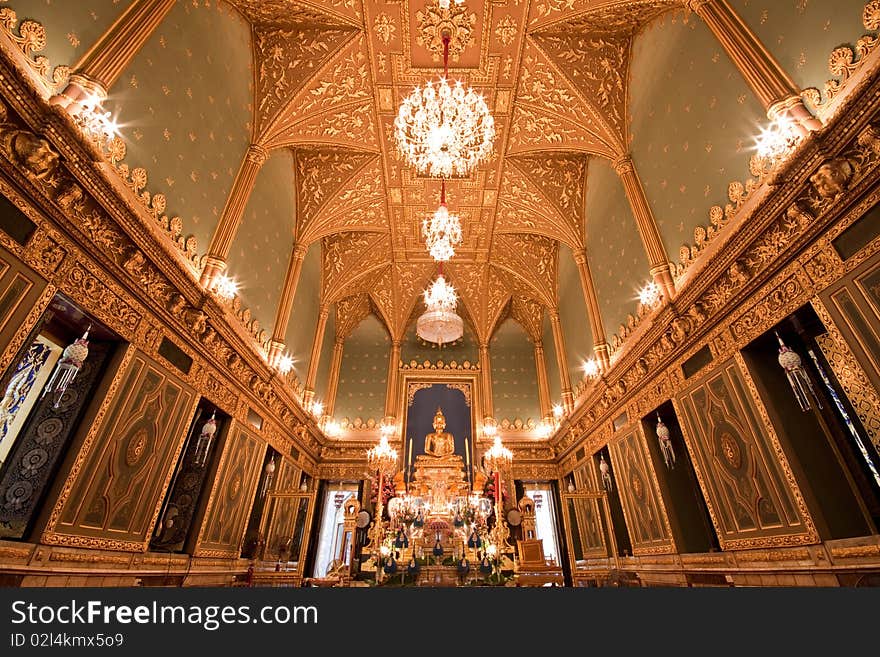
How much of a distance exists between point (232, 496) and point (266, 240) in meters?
5.27

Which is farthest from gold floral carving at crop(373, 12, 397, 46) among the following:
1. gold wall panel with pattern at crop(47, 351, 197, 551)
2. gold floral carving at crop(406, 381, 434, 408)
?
gold floral carving at crop(406, 381, 434, 408)

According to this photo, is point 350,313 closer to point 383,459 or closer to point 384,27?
point 383,459

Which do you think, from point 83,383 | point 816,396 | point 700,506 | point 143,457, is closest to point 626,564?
point 700,506

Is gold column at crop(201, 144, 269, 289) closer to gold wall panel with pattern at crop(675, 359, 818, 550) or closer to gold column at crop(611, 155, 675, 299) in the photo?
gold column at crop(611, 155, 675, 299)

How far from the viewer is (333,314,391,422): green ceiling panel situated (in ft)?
46.0

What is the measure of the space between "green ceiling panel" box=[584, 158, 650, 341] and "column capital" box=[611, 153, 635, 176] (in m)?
0.51

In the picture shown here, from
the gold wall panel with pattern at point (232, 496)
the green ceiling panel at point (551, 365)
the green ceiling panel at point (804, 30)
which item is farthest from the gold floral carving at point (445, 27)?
the green ceiling panel at point (551, 365)

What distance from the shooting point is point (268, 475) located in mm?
9398

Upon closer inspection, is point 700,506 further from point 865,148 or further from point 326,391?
point 326,391

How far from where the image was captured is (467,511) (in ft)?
28.0

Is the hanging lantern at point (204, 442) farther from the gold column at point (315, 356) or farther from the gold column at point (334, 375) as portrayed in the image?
the gold column at point (334, 375)

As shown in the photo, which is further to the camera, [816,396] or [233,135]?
[233,135]

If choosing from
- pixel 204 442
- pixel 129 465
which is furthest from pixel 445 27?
pixel 129 465

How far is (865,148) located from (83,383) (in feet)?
28.1
